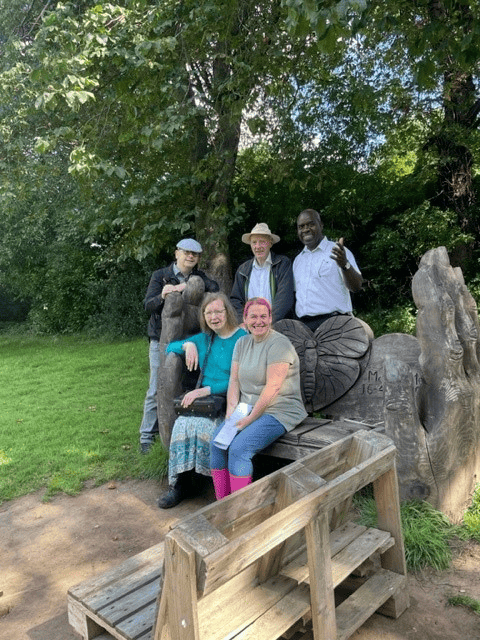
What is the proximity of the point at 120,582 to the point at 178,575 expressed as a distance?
3.23 ft

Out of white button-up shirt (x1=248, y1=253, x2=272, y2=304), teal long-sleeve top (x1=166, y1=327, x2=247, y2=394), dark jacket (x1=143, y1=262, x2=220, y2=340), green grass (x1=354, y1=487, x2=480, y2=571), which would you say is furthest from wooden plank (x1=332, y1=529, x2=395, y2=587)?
dark jacket (x1=143, y1=262, x2=220, y2=340)

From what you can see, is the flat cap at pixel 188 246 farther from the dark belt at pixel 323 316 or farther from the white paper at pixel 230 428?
the white paper at pixel 230 428

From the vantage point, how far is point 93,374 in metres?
10.5

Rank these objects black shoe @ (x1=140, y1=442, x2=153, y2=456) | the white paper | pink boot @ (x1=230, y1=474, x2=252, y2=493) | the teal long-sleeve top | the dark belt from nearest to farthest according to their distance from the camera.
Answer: pink boot @ (x1=230, y1=474, x2=252, y2=493), the white paper, the teal long-sleeve top, the dark belt, black shoe @ (x1=140, y1=442, x2=153, y2=456)

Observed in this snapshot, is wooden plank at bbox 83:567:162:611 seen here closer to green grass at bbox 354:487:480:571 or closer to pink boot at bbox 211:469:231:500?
pink boot at bbox 211:469:231:500

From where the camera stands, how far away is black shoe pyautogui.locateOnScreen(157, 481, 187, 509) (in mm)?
4336

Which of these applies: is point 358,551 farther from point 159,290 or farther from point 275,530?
point 159,290

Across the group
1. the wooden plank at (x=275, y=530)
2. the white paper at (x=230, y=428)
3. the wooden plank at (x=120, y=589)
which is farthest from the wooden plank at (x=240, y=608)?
the white paper at (x=230, y=428)

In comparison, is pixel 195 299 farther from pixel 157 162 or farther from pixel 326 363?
pixel 157 162

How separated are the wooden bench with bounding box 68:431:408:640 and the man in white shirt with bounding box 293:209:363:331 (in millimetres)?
1923

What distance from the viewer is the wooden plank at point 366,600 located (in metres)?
2.49

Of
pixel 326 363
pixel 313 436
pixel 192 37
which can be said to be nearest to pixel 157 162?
pixel 192 37

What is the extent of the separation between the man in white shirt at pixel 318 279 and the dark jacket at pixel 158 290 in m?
0.93

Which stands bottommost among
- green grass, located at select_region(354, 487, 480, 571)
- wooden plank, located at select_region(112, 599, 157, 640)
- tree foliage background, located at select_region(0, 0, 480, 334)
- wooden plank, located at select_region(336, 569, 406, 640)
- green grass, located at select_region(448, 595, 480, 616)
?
green grass, located at select_region(448, 595, 480, 616)
